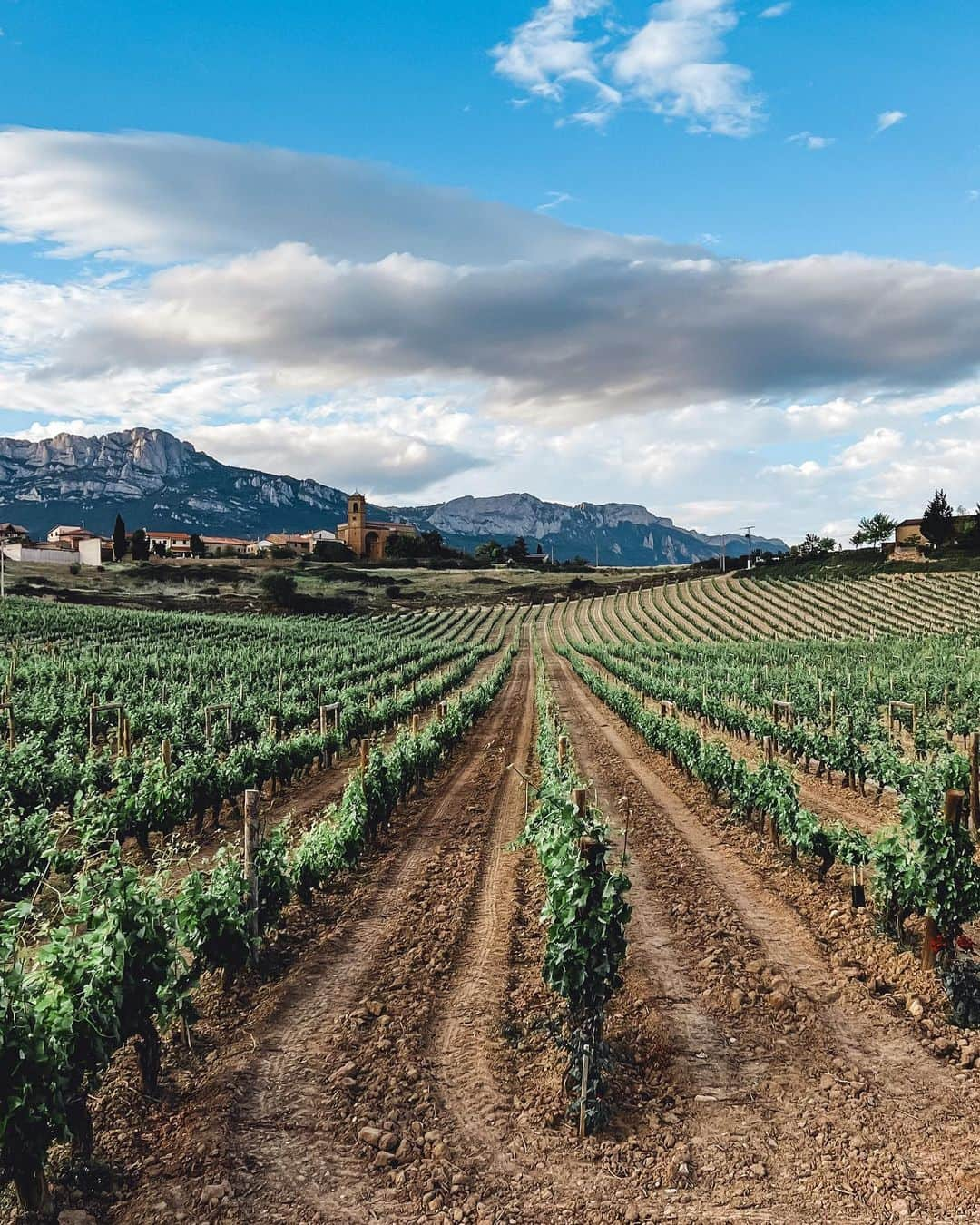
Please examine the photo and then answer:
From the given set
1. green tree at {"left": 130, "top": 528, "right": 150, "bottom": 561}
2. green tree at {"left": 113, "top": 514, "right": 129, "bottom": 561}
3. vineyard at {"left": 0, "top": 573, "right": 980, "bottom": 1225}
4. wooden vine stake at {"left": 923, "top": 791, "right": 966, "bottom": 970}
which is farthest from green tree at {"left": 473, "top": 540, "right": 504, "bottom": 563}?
wooden vine stake at {"left": 923, "top": 791, "right": 966, "bottom": 970}

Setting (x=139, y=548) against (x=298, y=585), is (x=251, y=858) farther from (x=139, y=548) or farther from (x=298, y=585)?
(x=139, y=548)

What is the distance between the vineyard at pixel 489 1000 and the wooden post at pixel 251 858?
0.04 m

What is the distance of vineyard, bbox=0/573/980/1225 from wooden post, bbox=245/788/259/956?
0.14 ft

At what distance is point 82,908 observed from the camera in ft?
20.8

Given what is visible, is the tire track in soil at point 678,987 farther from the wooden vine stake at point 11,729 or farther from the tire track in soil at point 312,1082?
the wooden vine stake at point 11,729

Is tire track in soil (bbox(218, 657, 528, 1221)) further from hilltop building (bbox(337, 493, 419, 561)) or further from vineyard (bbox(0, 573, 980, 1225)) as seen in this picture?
hilltop building (bbox(337, 493, 419, 561))

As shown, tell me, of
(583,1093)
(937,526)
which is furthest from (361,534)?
(583,1093)

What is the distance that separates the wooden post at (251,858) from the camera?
8625 millimetres

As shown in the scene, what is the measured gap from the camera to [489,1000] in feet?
25.8

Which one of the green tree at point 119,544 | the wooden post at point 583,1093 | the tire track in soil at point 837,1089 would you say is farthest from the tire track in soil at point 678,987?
the green tree at point 119,544

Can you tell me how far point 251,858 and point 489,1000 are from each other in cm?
299

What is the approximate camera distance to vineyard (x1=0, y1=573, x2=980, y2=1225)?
5.35 meters

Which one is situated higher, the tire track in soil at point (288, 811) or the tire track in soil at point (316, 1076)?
the tire track in soil at point (316, 1076)

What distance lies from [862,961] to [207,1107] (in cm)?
686
